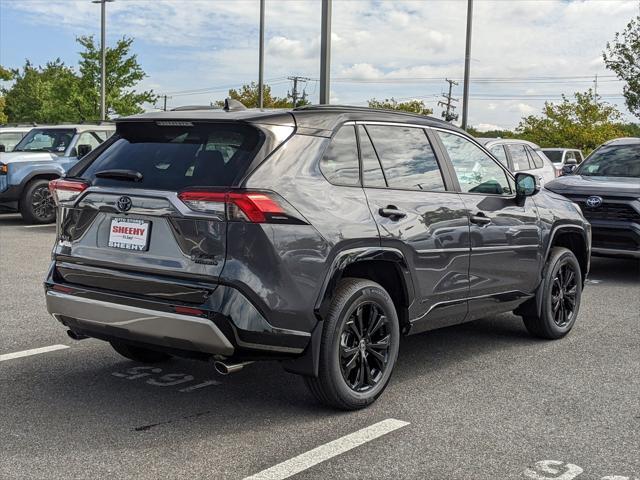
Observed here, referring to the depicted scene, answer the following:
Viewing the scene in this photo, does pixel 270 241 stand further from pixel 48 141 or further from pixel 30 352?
pixel 48 141

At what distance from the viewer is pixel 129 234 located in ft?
14.5

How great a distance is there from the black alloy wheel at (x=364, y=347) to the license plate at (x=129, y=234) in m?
1.20

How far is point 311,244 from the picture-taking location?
14.2 feet

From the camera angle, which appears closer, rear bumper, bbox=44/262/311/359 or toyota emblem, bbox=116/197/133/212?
rear bumper, bbox=44/262/311/359

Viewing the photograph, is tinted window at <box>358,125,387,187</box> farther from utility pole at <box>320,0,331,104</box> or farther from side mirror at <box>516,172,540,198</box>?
utility pole at <box>320,0,331,104</box>

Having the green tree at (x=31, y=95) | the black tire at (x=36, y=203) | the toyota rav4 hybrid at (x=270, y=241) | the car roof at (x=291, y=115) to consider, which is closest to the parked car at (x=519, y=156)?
the black tire at (x=36, y=203)

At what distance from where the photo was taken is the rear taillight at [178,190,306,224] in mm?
4148

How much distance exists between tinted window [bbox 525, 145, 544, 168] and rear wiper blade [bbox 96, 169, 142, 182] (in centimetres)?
1208

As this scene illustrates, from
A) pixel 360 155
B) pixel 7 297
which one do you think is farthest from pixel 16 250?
pixel 360 155

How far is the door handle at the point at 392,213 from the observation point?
4.82m

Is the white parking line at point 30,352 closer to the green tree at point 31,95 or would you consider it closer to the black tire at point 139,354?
the black tire at point 139,354

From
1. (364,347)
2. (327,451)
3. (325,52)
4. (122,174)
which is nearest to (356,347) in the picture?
(364,347)

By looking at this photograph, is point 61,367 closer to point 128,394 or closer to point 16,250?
point 128,394

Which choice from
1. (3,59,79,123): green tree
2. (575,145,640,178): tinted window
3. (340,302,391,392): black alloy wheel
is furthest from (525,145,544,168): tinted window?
(3,59,79,123): green tree
